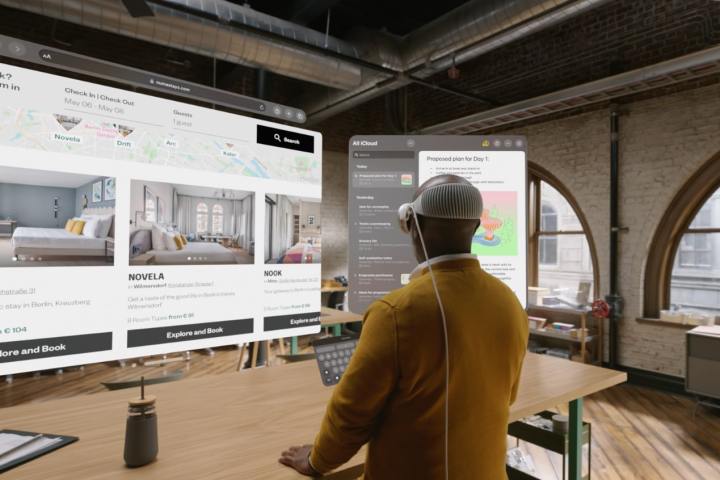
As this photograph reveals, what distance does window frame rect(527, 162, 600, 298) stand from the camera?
20.0ft

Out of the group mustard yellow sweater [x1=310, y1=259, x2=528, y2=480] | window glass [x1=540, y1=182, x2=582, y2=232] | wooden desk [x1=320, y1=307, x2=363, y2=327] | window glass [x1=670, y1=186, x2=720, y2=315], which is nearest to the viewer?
mustard yellow sweater [x1=310, y1=259, x2=528, y2=480]

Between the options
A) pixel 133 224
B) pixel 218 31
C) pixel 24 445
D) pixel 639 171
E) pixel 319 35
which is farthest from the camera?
pixel 639 171

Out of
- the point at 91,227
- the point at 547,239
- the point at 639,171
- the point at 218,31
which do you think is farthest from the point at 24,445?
the point at 547,239

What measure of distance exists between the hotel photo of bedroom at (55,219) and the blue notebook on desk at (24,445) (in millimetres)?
437

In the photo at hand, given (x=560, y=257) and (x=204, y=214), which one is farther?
(x=560, y=257)

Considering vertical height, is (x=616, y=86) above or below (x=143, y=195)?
above

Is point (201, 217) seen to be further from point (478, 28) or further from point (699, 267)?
point (699, 267)

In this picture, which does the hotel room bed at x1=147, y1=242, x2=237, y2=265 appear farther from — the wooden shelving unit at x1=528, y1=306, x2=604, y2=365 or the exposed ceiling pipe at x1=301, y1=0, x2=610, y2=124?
the wooden shelving unit at x1=528, y1=306, x2=604, y2=365

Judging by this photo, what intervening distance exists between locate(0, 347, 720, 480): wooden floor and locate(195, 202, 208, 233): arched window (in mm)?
2837

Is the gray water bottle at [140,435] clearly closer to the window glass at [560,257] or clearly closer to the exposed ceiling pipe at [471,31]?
the exposed ceiling pipe at [471,31]

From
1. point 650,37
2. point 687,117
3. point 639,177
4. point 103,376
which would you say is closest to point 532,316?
point 639,177

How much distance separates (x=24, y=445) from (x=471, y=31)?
478 centimetres

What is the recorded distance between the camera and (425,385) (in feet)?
3.13

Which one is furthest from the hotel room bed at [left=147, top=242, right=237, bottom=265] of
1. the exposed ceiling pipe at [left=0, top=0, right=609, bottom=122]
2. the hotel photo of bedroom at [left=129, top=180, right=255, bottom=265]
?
the exposed ceiling pipe at [left=0, top=0, right=609, bottom=122]
